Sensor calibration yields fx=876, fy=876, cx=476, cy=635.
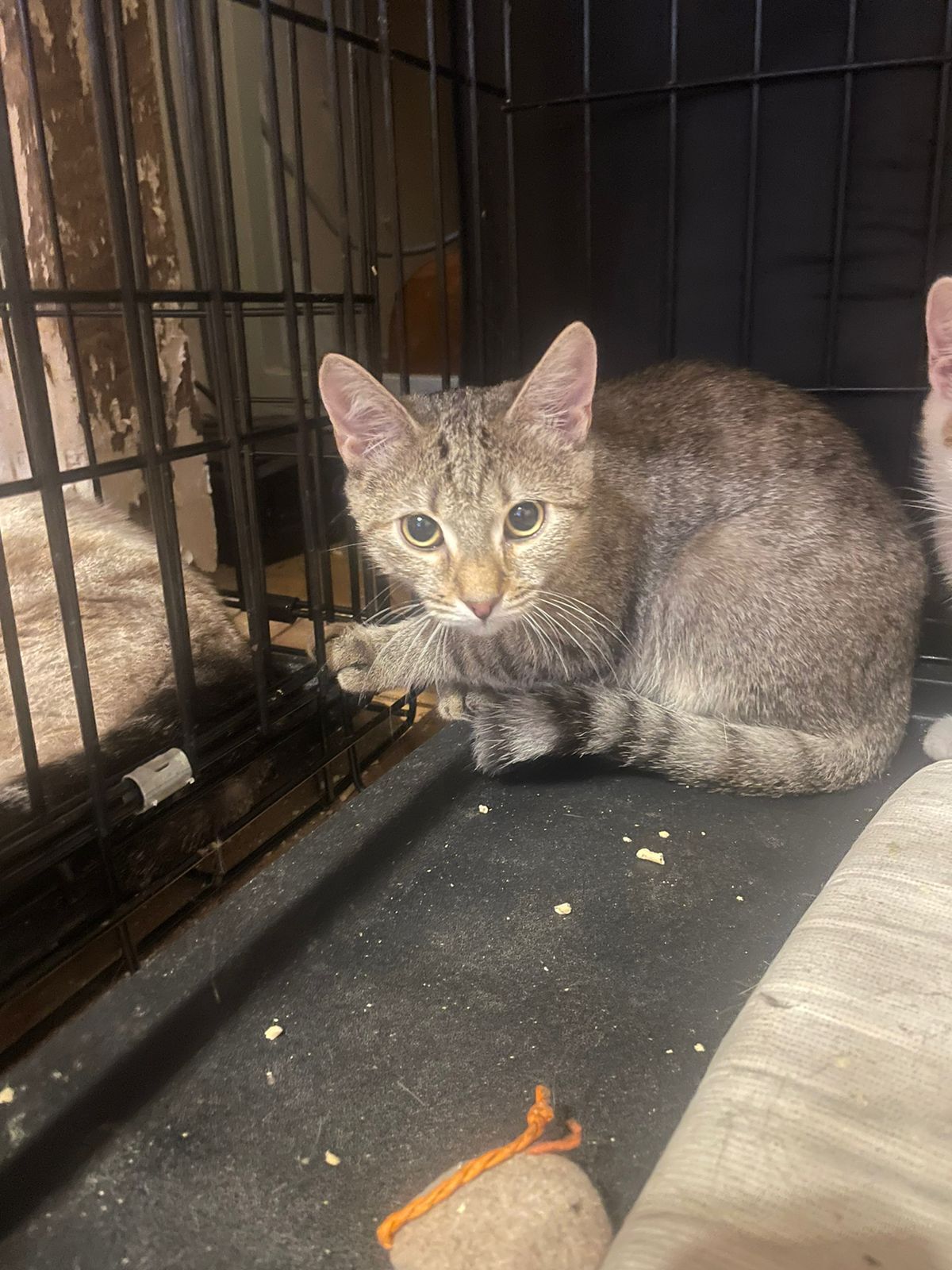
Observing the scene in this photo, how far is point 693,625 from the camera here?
1.45m

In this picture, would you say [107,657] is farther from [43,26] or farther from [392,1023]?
[43,26]

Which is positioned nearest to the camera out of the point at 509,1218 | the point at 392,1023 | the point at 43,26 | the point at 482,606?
the point at 509,1218

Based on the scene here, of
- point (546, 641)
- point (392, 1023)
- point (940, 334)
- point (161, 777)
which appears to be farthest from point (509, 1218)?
point (940, 334)

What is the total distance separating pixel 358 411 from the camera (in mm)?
1329

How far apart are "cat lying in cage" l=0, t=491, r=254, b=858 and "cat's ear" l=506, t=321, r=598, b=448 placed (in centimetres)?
67

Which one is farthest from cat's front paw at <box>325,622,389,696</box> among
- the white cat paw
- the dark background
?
the white cat paw

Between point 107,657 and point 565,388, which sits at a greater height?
point 565,388

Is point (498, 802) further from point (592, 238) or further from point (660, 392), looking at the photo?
point (592, 238)

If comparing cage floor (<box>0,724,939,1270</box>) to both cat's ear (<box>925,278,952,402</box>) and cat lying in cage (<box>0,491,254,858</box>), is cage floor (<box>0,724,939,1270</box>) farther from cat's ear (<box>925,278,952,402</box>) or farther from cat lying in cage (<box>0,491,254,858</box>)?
cat's ear (<box>925,278,952,402</box>)

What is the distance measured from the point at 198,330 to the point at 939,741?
178 cm

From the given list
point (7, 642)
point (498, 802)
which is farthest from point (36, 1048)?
point (498, 802)

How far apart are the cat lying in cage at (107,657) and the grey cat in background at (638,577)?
239 millimetres

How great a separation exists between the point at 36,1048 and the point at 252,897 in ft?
1.03

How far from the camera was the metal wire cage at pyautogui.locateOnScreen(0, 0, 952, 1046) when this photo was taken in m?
1.31
